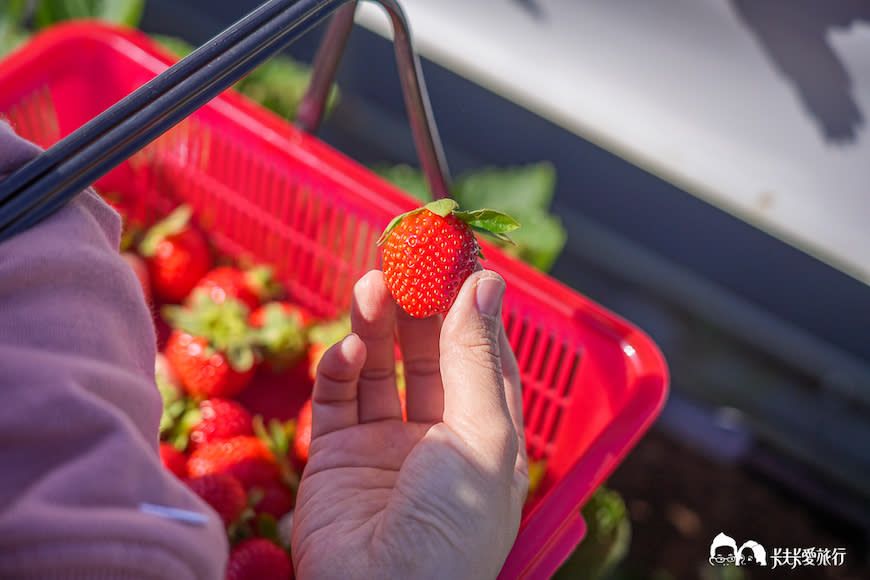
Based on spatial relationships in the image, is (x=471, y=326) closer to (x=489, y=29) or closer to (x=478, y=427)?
(x=478, y=427)

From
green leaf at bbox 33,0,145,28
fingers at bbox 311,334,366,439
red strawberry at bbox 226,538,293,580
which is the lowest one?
red strawberry at bbox 226,538,293,580

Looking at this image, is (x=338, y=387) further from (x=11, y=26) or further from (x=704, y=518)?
(x=11, y=26)

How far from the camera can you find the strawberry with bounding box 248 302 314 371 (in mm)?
916

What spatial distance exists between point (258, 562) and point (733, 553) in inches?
29.4

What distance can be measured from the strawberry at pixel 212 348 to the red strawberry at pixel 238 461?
0.09 m

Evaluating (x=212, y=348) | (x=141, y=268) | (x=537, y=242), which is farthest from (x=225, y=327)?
(x=537, y=242)

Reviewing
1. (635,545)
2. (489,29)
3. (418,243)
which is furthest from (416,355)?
(635,545)

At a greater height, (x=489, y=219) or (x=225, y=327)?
(x=489, y=219)

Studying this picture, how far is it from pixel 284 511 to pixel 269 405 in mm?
182

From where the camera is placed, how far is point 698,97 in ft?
2.67

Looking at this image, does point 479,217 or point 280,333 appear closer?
point 479,217

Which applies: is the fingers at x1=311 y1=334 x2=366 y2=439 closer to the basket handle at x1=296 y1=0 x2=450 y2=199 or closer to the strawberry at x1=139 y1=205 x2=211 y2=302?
the basket handle at x1=296 y1=0 x2=450 y2=199
